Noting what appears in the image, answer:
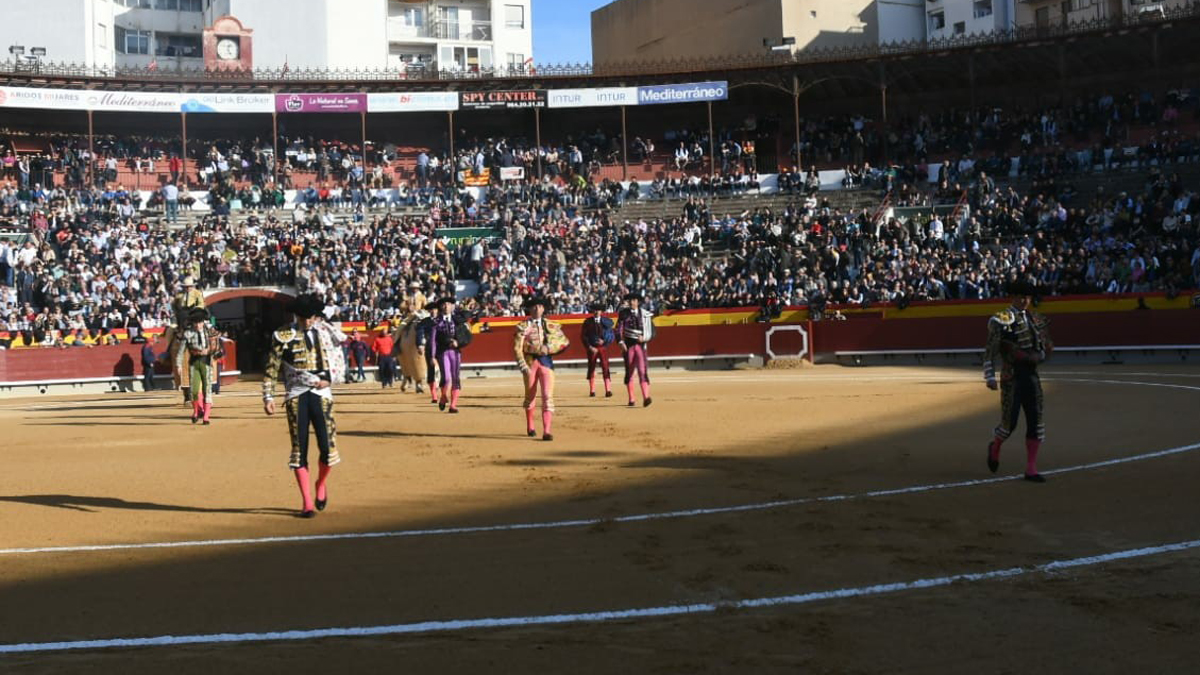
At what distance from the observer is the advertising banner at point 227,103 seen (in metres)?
41.2

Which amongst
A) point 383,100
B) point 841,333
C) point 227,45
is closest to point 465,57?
point 227,45

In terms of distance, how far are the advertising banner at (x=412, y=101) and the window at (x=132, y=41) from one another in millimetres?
23824

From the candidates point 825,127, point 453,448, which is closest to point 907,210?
point 825,127

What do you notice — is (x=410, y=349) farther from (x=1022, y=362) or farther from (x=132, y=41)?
(x=132, y=41)

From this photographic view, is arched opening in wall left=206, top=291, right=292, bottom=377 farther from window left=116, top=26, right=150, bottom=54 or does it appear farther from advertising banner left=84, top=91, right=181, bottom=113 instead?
window left=116, top=26, right=150, bottom=54

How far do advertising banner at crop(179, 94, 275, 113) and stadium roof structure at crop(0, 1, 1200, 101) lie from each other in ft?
4.21

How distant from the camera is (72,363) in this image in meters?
30.8

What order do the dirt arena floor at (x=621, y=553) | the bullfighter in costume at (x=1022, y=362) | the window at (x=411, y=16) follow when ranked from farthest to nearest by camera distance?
the window at (x=411, y=16) < the bullfighter in costume at (x=1022, y=362) < the dirt arena floor at (x=621, y=553)

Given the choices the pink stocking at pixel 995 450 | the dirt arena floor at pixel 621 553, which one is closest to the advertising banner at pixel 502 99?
the dirt arena floor at pixel 621 553

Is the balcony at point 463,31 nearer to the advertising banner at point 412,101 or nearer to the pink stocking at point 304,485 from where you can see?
the advertising banner at point 412,101

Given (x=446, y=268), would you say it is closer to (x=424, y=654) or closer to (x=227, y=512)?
(x=227, y=512)

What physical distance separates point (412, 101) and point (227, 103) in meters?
6.08

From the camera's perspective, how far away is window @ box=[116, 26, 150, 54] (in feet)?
199

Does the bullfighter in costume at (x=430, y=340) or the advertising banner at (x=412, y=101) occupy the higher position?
the advertising banner at (x=412, y=101)
